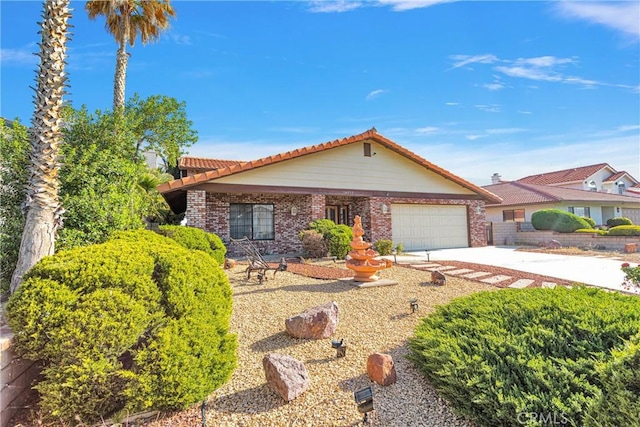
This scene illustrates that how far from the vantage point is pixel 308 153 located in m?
13.4

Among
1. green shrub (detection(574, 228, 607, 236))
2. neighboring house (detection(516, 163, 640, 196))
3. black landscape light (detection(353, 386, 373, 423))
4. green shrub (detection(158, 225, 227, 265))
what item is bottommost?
black landscape light (detection(353, 386, 373, 423))

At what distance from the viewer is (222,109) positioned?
46.9 ft

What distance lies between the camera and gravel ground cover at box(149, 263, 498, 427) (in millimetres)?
2711

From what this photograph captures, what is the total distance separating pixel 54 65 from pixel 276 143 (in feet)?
42.8

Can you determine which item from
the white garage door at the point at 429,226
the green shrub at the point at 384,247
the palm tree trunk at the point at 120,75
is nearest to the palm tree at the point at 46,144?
the palm tree trunk at the point at 120,75

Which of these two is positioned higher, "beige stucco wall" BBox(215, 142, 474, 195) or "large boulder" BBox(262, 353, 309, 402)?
"beige stucco wall" BBox(215, 142, 474, 195)

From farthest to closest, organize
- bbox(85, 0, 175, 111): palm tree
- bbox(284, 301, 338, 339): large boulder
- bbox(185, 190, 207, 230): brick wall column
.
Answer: bbox(85, 0, 175, 111): palm tree < bbox(185, 190, 207, 230): brick wall column < bbox(284, 301, 338, 339): large boulder

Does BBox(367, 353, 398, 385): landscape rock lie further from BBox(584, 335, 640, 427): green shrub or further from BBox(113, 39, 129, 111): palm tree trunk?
BBox(113, 39, 129, 111): palm tree trunk

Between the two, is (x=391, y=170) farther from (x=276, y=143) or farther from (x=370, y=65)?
(x=276, y=143)

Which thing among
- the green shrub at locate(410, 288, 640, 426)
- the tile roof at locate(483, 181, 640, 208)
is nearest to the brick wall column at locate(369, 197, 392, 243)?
the green shrub at locate(410, 288, 640, 426)

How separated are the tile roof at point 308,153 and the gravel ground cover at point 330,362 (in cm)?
614

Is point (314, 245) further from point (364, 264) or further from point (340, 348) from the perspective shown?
point (340, 348)

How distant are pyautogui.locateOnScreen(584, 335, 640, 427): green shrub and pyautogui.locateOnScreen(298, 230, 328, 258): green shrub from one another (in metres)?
9.34

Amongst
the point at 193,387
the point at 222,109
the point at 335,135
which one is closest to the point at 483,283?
the point at 193,387
